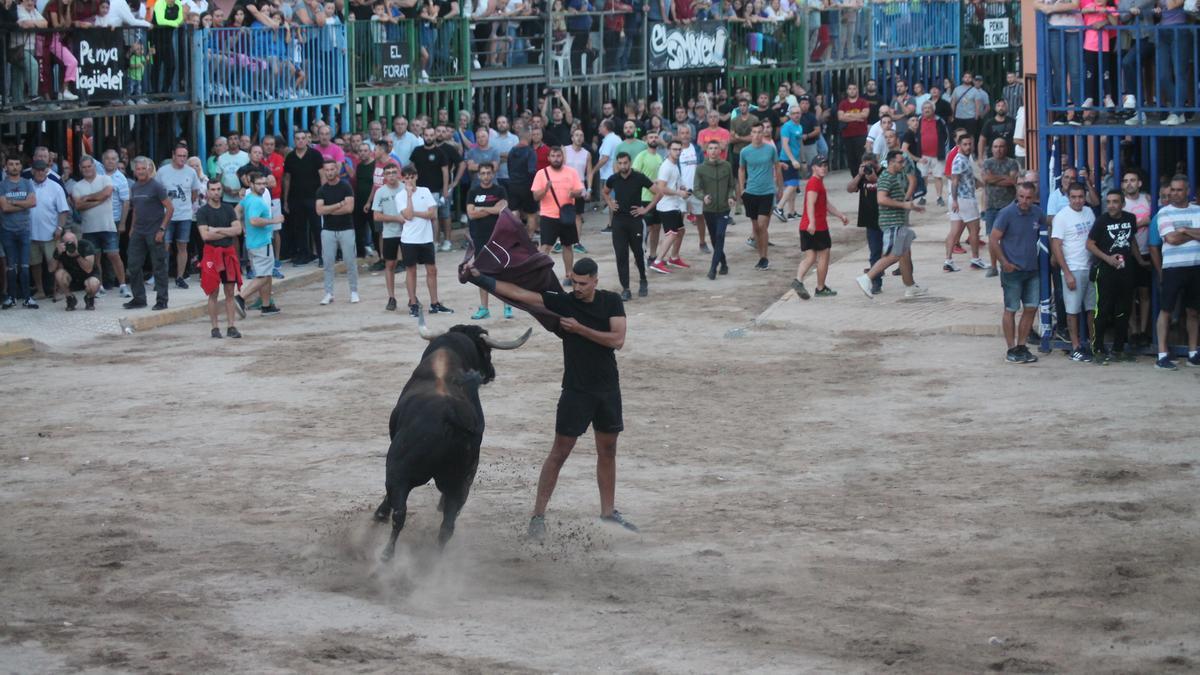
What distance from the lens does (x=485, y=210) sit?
19250mm

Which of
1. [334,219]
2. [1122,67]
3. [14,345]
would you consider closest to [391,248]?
[334,219]

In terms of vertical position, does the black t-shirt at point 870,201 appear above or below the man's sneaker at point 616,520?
above

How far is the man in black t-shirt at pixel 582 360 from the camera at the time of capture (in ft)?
33.8

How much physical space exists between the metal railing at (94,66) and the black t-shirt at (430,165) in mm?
3385

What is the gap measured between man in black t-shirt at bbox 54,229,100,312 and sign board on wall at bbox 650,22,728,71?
15.5 meters

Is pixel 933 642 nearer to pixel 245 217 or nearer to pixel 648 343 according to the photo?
pixel 648 343

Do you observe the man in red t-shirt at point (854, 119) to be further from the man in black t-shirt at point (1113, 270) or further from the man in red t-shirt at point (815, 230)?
the man in black t-shirt at point (1113, 270)

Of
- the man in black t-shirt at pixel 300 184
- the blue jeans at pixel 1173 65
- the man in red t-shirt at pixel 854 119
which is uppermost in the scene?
the man in red t-shirt at pixel 854 119

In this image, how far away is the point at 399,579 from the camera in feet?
31.3

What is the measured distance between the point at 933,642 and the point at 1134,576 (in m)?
1.75

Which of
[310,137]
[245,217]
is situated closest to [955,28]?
[310,137]


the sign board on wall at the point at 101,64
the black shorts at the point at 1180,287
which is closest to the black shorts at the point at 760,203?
the black shorts at the point at 1180,287

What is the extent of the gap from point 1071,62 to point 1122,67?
1.76 feet

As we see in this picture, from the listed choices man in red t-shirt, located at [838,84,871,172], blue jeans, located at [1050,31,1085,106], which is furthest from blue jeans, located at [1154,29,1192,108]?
man in red t-shirt, located at [838,84,871,172]
